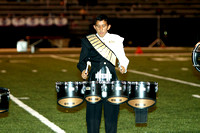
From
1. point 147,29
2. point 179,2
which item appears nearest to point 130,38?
point 147,29

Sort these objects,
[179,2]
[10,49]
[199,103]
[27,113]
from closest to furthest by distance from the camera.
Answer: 1. [27,113]
2. [199,103]
3. [10,49]
4. [179,2]

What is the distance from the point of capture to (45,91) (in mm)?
11203

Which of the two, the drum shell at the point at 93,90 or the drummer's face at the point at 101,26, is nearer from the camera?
the drum shell at the point at 93,90

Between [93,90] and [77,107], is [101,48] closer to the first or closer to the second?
[93,90]

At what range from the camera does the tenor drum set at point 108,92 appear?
502 centimetres

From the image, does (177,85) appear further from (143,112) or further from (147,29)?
(147,29)

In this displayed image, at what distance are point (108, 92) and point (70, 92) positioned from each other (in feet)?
1.37

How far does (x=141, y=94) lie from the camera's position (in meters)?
5.12

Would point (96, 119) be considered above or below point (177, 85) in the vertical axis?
above

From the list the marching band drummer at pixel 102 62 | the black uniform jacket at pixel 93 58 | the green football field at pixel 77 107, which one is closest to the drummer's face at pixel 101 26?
the marching band drummer at pixel 102 62

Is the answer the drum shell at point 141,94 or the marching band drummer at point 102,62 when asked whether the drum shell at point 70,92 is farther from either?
the drum shell at point 141,94

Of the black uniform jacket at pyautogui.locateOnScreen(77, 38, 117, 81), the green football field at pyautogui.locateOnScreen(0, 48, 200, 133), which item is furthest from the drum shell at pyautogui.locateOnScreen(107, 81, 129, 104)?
the green football field at pyautogui.locateOnScreen(0, 48, 200, 133)

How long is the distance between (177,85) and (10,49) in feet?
64.6

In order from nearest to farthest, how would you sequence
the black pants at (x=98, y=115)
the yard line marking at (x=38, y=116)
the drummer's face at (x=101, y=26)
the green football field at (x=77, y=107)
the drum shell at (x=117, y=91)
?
the drum shell at (x=117, y=91)
the drummer's face at (x=101, y=26)
the black pants at (x=98, y=115)
the yard line marking at (x=38, y=116)
the green football field at (x=77, y=107)
